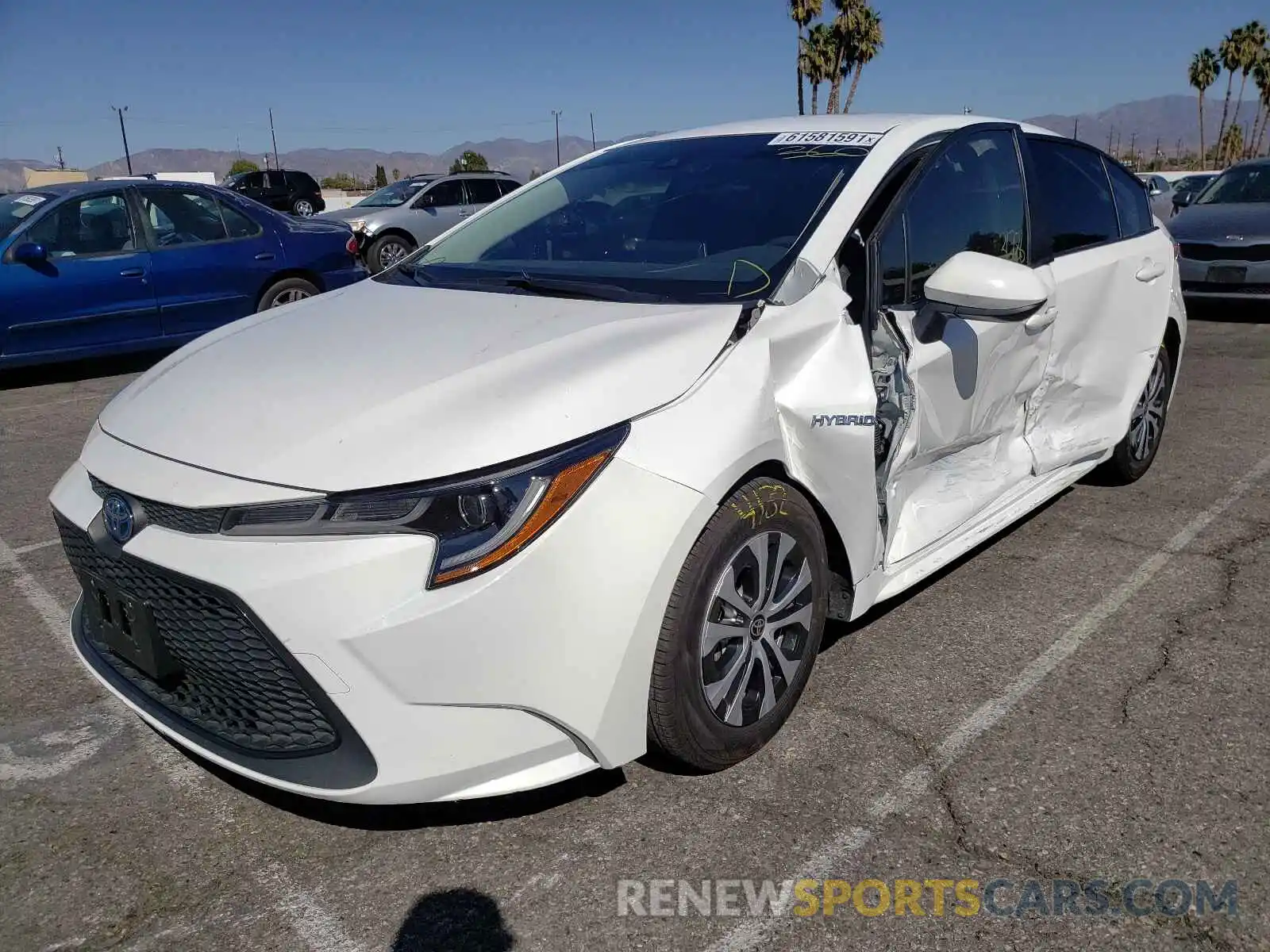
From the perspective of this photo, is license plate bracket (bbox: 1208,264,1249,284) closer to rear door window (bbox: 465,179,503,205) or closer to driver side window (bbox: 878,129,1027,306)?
driver side window (bbox: 878,129,1027,306)

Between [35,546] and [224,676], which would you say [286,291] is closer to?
[35,546]

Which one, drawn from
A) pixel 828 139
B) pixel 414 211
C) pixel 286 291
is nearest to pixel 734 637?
pixel 828 139

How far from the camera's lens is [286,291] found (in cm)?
835

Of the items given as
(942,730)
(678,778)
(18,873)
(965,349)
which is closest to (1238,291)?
(965,349)

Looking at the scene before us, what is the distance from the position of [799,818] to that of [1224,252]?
879 centimetres

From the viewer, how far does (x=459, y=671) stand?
1.98 meters

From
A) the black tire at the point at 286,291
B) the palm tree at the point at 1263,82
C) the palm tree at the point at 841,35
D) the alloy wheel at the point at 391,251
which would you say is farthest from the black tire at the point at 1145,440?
the palm tree at the point at 1263,82

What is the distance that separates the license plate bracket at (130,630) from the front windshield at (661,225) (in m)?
1.32

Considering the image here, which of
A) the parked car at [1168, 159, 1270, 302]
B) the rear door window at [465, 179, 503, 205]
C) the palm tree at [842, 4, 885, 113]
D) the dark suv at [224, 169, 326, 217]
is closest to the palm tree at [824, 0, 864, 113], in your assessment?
the palm tree at [842, 4, 885, 113]

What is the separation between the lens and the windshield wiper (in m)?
2.70

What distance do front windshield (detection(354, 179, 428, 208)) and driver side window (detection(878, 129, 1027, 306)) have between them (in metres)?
13.0

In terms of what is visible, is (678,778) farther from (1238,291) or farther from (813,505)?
(1238,291)

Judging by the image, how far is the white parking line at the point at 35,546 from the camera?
4266mm

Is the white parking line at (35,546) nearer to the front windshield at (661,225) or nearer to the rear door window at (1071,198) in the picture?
the front windshield at (661,225)
